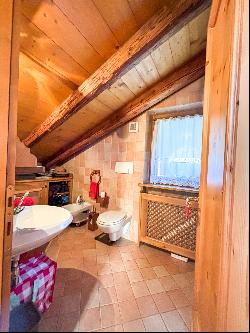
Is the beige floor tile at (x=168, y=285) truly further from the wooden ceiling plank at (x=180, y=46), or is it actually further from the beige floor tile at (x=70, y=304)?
the wooden ceiling plank at (x=180, y=46)

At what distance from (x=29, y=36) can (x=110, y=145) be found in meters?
1.71

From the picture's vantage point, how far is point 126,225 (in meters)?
2.54

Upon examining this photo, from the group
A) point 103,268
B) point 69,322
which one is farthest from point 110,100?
point 69,322

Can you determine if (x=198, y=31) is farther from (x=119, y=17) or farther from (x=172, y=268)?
(x=172, y=268)

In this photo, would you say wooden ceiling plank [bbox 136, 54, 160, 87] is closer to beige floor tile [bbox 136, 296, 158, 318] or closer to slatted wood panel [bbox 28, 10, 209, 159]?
slatted wood panel [bbox 28, 10, 209, 159]

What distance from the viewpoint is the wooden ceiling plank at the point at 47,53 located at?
3.51 ft

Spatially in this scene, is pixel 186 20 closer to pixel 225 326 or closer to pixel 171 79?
pixel 171 79

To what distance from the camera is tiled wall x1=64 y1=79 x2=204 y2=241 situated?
7.85 feet

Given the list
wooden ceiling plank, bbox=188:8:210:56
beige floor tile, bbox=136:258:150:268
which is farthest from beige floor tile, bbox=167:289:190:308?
wooden ceiling plank, bbox=188:8:210:56

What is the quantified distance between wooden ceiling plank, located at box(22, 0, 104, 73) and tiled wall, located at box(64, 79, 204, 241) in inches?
44.5

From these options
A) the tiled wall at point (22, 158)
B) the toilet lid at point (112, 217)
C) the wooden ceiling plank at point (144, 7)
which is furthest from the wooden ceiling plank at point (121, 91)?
the toilet lid at point (112, 217)

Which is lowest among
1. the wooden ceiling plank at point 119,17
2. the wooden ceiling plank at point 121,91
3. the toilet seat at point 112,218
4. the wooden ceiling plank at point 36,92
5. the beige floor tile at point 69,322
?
the toilet seat at point 112,218

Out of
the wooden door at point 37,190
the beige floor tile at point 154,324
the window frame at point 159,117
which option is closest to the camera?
the beige floor tile at point 154,324

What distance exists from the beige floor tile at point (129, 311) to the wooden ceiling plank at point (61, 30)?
1378 millimetres
